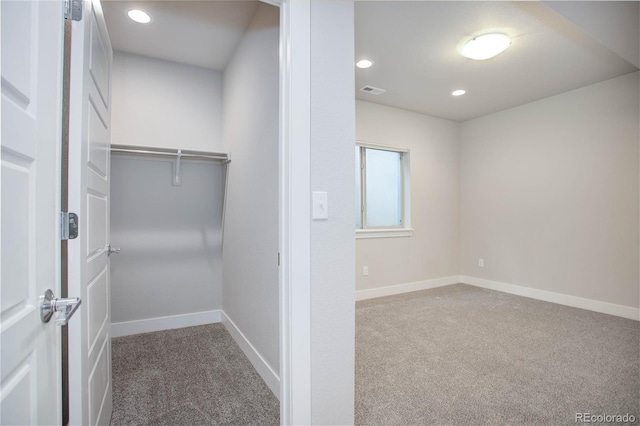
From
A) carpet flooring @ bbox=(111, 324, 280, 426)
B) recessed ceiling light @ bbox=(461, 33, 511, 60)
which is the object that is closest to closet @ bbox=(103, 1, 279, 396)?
carpet flooring @ bbox=(111, 324, 280, 426)

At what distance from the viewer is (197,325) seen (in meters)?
3.08

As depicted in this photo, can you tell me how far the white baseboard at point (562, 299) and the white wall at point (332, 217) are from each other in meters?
3.61

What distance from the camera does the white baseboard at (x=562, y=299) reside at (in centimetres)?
332

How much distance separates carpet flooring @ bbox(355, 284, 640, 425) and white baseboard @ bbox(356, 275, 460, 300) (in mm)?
369

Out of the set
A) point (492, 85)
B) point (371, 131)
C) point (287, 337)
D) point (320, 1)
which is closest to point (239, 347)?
point (287, 337)

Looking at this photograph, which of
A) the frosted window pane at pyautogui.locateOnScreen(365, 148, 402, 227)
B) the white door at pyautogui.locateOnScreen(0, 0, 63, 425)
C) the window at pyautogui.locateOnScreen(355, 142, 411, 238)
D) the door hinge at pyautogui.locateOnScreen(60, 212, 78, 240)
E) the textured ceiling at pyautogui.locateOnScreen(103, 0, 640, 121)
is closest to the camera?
the white door at pyautogui.locateOnScreen(0, 0, 63, 425)

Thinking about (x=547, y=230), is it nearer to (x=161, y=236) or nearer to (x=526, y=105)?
(x=526, y=105)

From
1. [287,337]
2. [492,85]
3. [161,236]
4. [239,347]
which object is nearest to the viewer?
[287,337]

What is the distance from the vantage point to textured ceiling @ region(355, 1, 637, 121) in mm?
2258

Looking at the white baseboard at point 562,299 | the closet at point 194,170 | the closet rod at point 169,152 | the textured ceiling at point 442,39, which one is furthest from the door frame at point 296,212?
the white baseboard at point 562,299

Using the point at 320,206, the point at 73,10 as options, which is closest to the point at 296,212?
the point at 320,206

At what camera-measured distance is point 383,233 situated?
4277 millimetres

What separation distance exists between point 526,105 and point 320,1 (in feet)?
12.9

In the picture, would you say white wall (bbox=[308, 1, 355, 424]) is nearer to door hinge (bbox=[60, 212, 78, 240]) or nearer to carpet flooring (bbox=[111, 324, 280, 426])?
carpet flooring (bbox=[111, 324, 280, 426])
